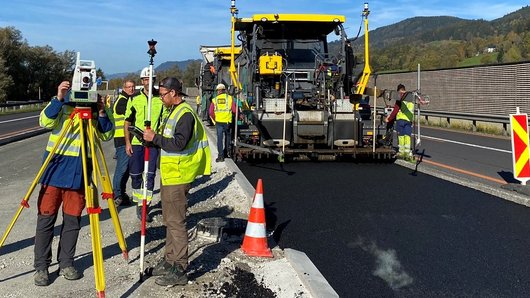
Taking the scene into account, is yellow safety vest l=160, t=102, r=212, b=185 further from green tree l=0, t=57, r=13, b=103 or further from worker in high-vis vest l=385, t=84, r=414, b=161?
green tree l=0, t=57, r=13, b=103

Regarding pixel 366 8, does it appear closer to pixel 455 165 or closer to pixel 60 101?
pixel 455 165

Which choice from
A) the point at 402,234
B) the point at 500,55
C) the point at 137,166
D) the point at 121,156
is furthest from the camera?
the point at 500,55

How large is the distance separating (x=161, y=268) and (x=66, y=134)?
146 centimetres

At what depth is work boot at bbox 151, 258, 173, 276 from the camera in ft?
15.0

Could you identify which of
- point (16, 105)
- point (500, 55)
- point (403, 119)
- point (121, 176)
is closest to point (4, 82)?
point (16, 105)

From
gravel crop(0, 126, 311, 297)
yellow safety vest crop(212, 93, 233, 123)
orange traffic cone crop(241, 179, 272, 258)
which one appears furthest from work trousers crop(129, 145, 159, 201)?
yellow safety vest crop(212, 93, 233, 123)

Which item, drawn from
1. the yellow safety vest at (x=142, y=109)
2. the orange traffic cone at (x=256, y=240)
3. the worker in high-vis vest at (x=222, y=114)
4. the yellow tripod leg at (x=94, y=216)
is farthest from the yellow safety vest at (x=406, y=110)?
the yellow tripod leg at (x=94, y=216)

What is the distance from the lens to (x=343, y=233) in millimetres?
6219

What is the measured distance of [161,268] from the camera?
466 centimetres

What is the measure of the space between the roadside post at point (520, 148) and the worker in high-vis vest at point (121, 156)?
600cm

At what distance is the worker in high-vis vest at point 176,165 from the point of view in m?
4.50

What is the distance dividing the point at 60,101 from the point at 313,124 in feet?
23.9

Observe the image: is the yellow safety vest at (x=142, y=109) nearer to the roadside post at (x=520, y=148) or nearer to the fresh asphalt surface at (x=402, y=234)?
the fresh asphalt surface at (x=402, y=234)

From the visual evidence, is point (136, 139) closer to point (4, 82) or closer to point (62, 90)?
point (62, 90)
